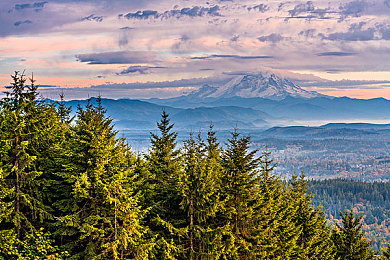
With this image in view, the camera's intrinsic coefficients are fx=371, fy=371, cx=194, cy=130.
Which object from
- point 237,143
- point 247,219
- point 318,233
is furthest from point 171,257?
point 318,233

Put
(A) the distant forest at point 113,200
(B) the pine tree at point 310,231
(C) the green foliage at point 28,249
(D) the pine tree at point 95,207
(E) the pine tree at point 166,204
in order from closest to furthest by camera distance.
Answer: (C) the green foliage at point 28,249 < (D) the pine tree at point 95,207 < (A) the distant forest at point 113,200 < (E) the pine tree at point 166,204 < (B) the pine tree at point 310,231

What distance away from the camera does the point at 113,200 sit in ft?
67.2

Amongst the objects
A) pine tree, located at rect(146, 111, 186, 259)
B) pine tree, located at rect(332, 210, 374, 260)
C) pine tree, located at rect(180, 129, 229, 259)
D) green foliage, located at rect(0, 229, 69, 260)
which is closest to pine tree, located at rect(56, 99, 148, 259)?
green foliage, located at rect(0, 229, 69, 260)

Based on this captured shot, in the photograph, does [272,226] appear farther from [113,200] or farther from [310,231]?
[113,200]

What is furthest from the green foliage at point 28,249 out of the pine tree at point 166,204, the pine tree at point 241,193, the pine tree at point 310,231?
the pine tree at point 310,231

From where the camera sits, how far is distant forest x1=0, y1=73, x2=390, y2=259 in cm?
2078

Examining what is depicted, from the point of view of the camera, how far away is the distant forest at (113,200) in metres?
20.8

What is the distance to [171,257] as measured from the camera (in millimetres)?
22688

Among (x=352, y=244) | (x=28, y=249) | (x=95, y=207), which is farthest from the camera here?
(x=352, y=244)

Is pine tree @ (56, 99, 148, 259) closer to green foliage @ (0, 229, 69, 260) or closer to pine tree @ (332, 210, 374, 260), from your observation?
green foliage @ (0, 229, 69, 260)

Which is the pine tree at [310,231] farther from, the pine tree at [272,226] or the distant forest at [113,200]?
the distant forest at [113,200]

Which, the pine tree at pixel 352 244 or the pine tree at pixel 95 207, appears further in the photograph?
the pine tree at pixel 352 244

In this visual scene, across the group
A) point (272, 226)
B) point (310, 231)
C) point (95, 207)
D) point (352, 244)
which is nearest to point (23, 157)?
point (95, 207)

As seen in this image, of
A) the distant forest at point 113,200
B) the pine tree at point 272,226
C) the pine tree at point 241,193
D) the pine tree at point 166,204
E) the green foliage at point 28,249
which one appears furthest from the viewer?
the pine tree at point 272,226
